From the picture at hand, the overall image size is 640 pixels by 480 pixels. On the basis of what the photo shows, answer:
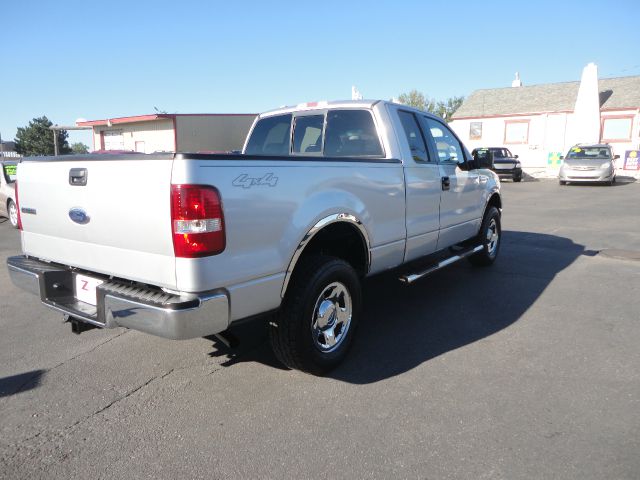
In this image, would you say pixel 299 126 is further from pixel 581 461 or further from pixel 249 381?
pixel 581 461

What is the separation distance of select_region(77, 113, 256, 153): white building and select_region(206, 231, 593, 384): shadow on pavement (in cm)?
2232

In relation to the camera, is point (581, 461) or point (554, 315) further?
point (554, 315)

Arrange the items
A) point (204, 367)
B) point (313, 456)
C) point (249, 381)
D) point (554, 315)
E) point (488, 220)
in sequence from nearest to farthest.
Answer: point (313, 456) → point (249, 381) → point (204, 367) → point (554, 315) → point (488, 220)

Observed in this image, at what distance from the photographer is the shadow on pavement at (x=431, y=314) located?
3.65m

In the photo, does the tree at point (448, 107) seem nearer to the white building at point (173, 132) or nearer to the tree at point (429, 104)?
the tree at point (429, 104)

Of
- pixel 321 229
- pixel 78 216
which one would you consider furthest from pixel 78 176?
pixel 321 229

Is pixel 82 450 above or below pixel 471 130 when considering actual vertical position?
below

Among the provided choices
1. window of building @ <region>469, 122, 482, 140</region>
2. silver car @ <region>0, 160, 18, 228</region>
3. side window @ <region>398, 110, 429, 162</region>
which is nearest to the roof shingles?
window of building @ <region>469, 122, 482, 140</region>

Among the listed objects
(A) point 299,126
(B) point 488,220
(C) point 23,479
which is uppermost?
(A) point 299,126

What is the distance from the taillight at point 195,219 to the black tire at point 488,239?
442 centimetres

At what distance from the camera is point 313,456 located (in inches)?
98.0

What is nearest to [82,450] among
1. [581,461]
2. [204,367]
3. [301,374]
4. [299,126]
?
[204,367]

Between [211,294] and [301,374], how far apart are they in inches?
47.6

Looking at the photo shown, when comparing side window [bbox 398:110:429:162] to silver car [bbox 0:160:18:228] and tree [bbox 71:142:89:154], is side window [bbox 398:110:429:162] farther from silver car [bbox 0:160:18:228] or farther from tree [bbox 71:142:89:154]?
tree [bbox 71:142:89:154]
